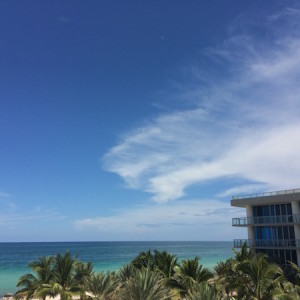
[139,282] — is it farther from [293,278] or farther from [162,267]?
[293,278]

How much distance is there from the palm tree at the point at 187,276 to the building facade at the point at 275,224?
13468 mm

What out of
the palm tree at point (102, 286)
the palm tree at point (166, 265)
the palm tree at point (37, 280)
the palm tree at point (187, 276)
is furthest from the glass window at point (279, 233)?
the palm tree at point (37, 280)

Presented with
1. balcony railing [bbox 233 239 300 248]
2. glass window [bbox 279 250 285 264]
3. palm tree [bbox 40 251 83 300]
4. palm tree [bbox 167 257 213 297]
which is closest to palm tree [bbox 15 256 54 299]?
palm tree [bbox 40 251 83 300]

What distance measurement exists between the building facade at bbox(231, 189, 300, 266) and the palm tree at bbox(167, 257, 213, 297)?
44.2 feet

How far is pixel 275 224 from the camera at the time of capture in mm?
33188

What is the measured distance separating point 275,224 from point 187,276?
16.3 meters

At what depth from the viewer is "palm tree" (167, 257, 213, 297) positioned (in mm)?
19906

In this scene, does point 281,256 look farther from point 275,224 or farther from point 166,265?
point 166,265

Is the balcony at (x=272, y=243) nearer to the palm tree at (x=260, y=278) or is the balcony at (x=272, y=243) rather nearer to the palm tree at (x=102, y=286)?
the palm tree at (x=260, y=278)

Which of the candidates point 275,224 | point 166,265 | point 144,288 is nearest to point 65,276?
point 166,265

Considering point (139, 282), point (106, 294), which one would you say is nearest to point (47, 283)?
point (106, 294)

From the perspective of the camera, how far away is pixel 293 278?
96.4 ft

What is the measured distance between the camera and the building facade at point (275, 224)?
3164 centimetres

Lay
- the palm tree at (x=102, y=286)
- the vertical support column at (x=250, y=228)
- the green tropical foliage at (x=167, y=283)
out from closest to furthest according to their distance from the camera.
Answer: the green tropical foliage at (x=167, y=283)
the palm tree at (x=102, y=286)
the vertical support column at (x=250, y=228)
